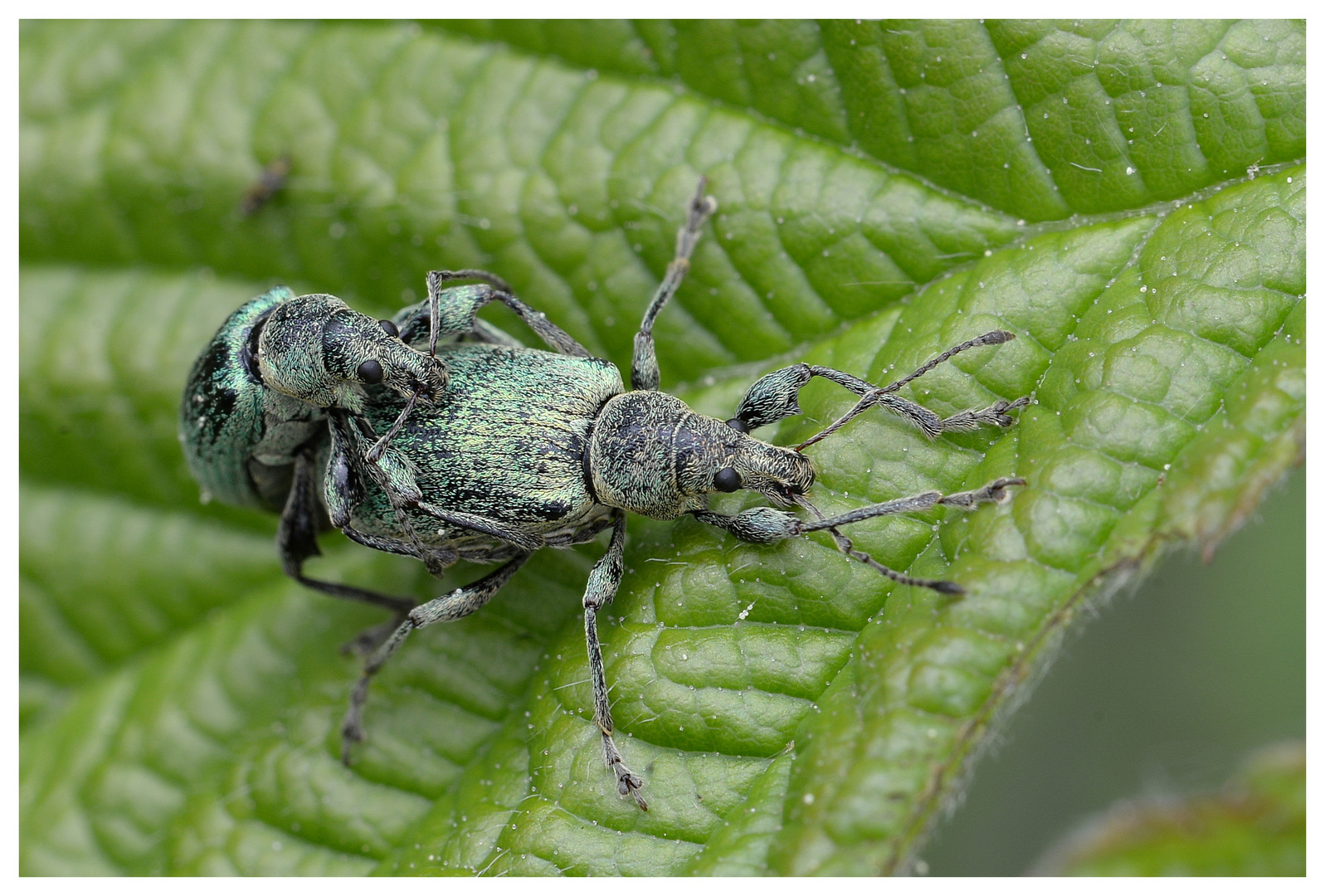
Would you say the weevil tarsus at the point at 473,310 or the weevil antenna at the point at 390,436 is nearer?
the weevil antenna at the point at 390,436

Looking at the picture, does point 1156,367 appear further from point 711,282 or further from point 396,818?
point 396,818

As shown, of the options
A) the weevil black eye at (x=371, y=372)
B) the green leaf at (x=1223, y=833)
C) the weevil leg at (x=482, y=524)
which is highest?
the weevil black eye at (x=371, y=372)

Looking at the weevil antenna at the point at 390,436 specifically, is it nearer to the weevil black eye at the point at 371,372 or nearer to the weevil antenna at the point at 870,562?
the weevil black eye at the point at 371,372

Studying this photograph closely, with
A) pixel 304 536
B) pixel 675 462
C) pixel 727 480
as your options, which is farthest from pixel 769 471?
pixel 304 536

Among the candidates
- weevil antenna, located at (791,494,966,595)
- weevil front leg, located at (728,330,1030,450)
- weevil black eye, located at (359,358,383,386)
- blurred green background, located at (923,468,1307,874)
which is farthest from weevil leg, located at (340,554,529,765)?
blurred green background, located at (923,468,1307,874)

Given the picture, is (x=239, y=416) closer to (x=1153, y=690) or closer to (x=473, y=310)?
(x=473, y=310)

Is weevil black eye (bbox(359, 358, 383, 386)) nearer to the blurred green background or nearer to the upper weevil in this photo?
the upper weevil

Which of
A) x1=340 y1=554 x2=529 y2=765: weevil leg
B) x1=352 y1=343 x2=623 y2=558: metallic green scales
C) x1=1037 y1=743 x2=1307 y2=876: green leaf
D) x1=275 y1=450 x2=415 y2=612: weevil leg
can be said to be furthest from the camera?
x1=275 y1=450 x2=415 y2=612: weevil leg

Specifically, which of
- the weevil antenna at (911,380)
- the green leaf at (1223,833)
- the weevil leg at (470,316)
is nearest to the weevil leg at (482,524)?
the weevil leg at (470,316)

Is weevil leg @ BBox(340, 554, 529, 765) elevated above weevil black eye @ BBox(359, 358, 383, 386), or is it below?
below
